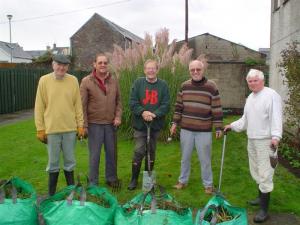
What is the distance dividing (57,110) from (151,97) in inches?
54.5

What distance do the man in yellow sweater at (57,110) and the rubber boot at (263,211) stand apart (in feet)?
7.64

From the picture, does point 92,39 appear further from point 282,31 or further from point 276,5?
point 282,31

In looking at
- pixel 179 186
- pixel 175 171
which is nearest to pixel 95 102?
pixel 179 186

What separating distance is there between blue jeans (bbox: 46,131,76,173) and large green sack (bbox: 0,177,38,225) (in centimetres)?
102

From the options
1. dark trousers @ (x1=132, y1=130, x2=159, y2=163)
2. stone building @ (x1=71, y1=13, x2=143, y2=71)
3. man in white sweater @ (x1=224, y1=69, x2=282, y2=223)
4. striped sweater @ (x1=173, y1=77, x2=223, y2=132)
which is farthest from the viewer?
stone building @ (x1=71, y1=13, x2=143, y2=71)

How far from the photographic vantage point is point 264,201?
474 cm

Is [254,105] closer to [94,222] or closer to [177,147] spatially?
[94,222]

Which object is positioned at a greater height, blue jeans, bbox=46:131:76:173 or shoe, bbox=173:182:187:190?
blue jeans, bbox=46:131:76:173

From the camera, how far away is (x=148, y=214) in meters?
3.50

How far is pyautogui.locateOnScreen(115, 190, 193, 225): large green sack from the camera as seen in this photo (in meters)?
3.47

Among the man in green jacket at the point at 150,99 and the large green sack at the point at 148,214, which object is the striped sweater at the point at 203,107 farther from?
the large green sack at the point at 148,214

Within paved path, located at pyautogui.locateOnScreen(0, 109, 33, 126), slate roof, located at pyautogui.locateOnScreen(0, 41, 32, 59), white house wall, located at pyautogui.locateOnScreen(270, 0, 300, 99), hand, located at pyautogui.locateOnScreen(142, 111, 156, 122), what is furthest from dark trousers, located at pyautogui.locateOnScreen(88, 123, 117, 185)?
slate roof, located at pyautogui.locateOnScreen(0, 41, 32, 59)

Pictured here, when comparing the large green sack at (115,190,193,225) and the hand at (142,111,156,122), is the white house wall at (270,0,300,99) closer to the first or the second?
the hand at (142,111,156,122)

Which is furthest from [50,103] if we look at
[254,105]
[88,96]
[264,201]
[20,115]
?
[20,115]
